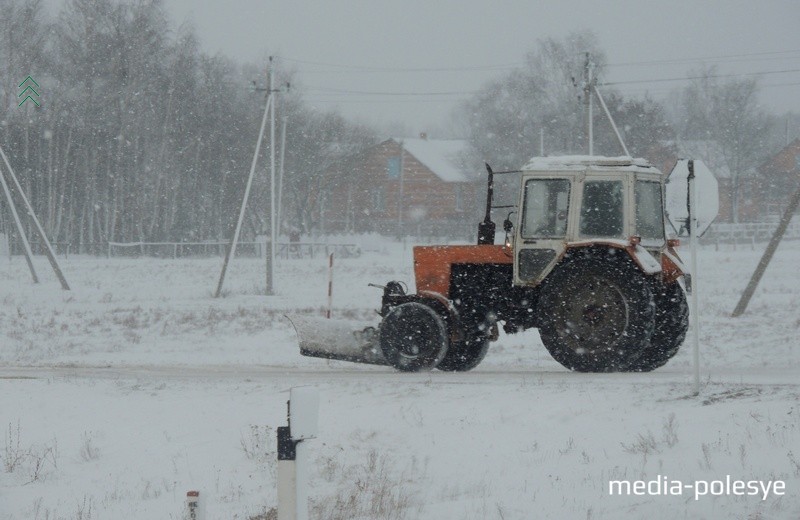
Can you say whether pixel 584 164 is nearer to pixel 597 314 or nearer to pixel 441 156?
pixel 597 314

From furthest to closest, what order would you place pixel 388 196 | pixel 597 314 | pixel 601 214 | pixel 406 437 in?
1. pixel 388 196
2. pixel 597 314
3. pixel 601 214
4. pixel 406 437

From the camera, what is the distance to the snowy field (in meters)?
7.91

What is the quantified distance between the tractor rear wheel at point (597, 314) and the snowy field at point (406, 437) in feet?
1.29

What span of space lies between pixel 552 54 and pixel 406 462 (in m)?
55.3

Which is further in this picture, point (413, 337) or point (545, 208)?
point (413, 337)

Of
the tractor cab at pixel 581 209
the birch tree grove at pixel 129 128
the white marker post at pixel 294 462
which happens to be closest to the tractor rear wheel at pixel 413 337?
the tractor cab at pixel 581 209

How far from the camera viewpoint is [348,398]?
37.8ft

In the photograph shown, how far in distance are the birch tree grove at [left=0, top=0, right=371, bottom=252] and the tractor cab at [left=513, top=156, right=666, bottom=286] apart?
42.9 metres

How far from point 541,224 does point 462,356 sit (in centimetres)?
243

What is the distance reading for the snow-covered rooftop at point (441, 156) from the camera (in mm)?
72500

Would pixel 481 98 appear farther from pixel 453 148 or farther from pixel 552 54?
pixel 453 148

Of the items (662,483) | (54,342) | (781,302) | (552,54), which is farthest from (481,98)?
(662,483)

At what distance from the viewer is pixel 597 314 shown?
12352mm

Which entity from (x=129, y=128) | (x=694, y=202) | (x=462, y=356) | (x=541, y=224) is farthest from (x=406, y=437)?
(x=129, y=128)
